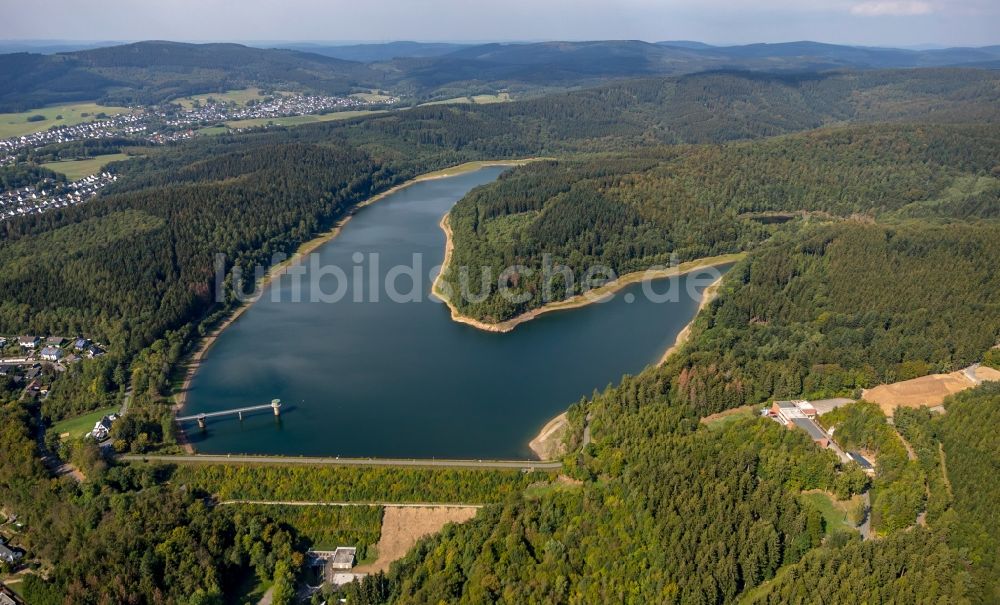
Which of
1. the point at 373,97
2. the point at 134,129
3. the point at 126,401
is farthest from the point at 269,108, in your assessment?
the point at 126,401

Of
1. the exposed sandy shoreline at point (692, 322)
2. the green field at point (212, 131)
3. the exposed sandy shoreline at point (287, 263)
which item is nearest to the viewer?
the exposed sandy shoreline at point (287, 263)

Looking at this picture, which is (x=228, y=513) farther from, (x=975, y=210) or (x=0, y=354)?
(x=975, y=210)

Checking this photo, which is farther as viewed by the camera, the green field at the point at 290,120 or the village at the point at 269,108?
the village at the point at 269,108

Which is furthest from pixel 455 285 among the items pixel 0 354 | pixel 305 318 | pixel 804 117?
pixel 804 117

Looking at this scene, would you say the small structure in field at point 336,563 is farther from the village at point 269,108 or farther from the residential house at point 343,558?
the village at point 269,108

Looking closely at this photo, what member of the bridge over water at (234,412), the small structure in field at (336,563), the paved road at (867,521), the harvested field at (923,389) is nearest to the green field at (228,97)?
the bridge over water at (234,412)

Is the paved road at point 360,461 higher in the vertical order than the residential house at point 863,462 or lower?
lower
